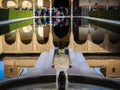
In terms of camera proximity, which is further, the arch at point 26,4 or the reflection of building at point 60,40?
the arch at point 26,4

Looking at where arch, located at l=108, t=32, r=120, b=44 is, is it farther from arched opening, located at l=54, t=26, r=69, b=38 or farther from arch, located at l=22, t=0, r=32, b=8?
arch, located at l=22, t=0, r=32, b=8

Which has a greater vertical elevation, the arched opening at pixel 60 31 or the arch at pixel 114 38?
the arched opening at pixel 60 31

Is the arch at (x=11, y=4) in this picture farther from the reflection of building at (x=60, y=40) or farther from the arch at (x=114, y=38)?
the arch at (x=114, y=38)

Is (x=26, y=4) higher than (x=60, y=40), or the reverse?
(x=26, y=4)

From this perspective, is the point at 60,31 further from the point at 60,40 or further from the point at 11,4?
the point at 11,4

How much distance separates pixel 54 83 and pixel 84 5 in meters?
30.0

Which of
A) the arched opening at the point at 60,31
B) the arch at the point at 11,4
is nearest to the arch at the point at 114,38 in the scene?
the arched opening at the point at 60,31

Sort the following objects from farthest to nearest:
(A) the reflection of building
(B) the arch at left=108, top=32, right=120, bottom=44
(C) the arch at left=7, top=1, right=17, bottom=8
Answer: (C) the arch at left=7, top=1, right=17, bottom=8 → (B) the arch at left=108, top=32, right=120, bottom=44 → (A) the reflection of building

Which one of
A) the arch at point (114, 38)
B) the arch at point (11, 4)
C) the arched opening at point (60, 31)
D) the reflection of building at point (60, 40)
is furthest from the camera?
the arch at point (11, 4)

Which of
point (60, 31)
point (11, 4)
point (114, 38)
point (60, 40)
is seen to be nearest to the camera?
point (60, 40)

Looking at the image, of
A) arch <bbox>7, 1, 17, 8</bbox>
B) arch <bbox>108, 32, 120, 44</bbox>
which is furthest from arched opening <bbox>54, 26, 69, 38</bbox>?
arch <bbox>7, 1, 17, 8</bbox>

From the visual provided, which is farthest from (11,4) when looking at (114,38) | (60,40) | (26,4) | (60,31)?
(60,40)

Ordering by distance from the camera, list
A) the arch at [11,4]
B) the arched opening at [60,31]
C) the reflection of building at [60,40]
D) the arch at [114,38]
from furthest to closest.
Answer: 1. the arch at [11,4]
2. the arched opening at [60,31]
3. the arch at [114,38]
4. the reflection of building at [60,40]

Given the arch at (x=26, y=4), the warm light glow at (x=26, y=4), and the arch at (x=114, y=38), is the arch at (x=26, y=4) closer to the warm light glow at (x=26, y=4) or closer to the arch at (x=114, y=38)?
the warm light glow at (x=26, y=4)
